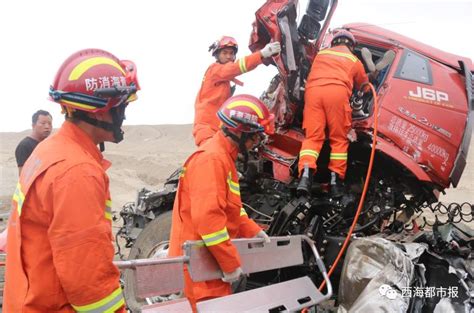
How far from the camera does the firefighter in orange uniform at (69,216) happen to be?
176cm

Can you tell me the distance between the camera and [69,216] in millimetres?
1758

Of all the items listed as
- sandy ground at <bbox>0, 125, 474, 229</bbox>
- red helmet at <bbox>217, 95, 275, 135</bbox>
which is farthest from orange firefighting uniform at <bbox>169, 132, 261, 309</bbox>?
sandy ground at <bbox>0, 125, 474, 229</bbox>

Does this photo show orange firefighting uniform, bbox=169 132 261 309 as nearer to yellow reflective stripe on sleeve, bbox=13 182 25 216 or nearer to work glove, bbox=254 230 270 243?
work glove, bbox=254 230 270 243

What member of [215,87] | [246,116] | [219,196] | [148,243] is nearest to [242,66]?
[215,87]

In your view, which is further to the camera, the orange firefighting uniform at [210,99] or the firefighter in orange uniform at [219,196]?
the orange firefighting uniform at [210,99]

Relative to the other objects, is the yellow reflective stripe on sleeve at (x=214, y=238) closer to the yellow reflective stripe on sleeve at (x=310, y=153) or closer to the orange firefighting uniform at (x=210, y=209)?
the orange firefighting uniform at (x=210, y=209)

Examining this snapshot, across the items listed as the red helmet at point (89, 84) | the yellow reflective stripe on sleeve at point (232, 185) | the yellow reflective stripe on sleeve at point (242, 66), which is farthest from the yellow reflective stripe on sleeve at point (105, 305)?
the yellow reflective stripe on sleeve at point (242, 66)

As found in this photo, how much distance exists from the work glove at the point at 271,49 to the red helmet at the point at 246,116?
0.97 metres

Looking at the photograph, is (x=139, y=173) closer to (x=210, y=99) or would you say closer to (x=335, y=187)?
(x=210, y=99)

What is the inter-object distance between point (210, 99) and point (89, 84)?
348 cm

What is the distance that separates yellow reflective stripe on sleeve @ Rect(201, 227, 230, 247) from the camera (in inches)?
118

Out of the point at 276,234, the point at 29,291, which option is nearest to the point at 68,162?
the point at 29,291

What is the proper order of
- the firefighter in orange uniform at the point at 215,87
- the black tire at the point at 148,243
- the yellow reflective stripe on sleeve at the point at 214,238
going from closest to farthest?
the yellow reflective stripe on sleeve at the point at 214,238 → the black tire at the point at 148,243 → the firefighter in orange uniform at the point at 215,87

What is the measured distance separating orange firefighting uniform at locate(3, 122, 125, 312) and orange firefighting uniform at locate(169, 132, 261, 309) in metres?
1.10
